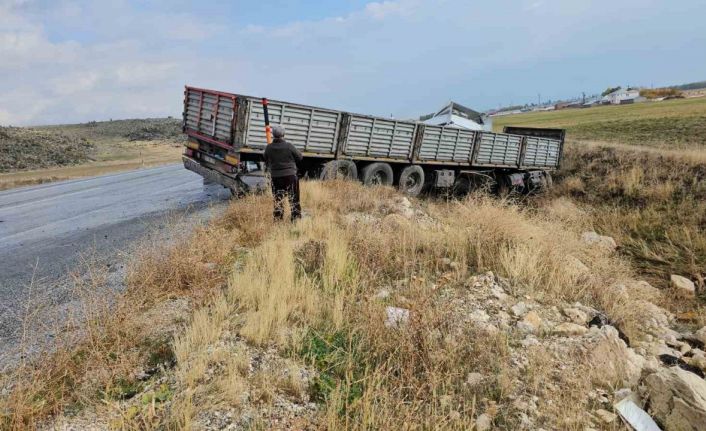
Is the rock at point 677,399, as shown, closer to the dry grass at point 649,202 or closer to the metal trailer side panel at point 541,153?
the dry grass at point 649,202

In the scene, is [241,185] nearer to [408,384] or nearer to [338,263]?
[338,263]

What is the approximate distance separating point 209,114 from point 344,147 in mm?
3296

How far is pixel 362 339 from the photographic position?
3.53 m

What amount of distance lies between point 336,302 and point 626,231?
1121cm

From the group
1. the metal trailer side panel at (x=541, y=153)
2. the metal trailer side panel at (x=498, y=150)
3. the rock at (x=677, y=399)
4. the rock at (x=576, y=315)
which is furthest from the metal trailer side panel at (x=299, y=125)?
the metal trailer side panel at (x=541, y=153)

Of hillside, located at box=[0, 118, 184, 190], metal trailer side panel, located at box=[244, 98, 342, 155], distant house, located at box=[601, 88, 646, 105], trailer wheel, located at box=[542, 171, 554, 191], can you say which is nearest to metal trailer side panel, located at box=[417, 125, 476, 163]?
metal trailer side panel, located at box=[244, 98, 342, 155]

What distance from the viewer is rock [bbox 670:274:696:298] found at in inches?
304

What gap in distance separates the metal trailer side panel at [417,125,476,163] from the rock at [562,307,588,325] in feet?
27.9

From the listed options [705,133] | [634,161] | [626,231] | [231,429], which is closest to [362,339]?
[231,429]

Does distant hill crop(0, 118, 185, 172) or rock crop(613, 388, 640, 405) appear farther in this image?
distant hill crop(0, 118, 185, 172)

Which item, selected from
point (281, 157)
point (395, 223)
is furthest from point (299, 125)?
point (395, 223)

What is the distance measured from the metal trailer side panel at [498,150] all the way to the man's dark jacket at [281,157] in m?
8.71

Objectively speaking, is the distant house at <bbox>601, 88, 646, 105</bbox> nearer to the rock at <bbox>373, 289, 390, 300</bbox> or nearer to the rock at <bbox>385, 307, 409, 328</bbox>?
the rock at <bbox>373, 289, 390, 300</bbox>

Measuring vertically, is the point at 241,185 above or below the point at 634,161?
below
